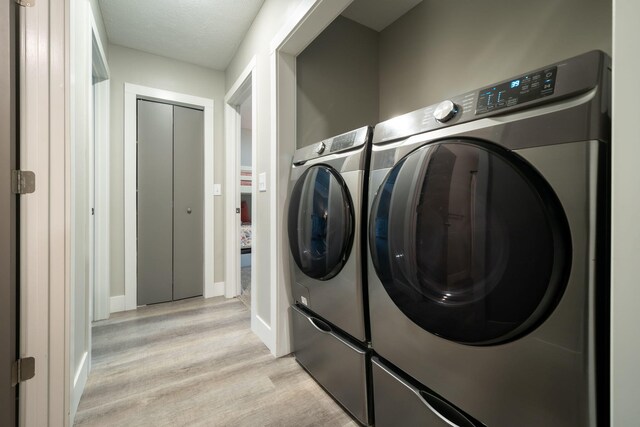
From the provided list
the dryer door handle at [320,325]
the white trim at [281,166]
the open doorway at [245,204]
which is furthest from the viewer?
the open doorway at [245,204]

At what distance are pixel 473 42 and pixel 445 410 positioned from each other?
5.83ft

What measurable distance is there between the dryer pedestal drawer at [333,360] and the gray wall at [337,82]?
110cm

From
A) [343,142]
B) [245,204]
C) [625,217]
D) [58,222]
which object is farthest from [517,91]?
[245,204]

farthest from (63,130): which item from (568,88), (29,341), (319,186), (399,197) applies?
(568,88)

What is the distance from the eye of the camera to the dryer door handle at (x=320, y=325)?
4.02 ft

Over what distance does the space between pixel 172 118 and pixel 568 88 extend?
2820 millimetres

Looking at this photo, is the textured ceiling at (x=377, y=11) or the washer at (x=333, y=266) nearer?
the washer at (x=333, y=266)

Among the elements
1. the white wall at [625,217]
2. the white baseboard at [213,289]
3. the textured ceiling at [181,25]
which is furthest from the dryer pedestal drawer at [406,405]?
the textured ceiling at [181,25]

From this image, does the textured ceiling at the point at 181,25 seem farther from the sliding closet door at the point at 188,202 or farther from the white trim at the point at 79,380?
the white trim at the point at 79,380

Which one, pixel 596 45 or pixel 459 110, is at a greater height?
pixel 596 45

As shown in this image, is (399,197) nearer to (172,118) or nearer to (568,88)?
(568,88)

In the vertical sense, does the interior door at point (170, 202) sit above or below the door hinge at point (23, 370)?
above

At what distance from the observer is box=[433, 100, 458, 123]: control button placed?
0.71 m

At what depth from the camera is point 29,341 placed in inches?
37.9
